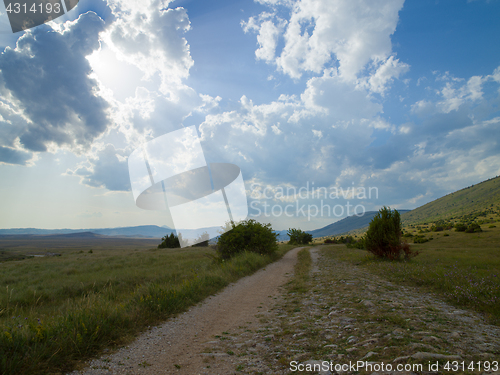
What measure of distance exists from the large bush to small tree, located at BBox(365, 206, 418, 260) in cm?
1045

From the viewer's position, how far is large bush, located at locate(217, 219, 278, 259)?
23859 millimetres

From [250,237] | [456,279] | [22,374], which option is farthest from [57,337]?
[250,237]

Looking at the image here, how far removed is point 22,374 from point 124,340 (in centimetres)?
182

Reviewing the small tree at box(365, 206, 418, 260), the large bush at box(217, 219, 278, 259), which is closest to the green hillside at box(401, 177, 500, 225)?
the small tree at box(365, 206, 418, 260)

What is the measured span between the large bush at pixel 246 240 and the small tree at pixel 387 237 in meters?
10.5

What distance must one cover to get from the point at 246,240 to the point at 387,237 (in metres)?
13.3

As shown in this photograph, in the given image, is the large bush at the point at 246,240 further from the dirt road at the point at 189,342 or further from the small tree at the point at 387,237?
the dirt road at the point at 189,342

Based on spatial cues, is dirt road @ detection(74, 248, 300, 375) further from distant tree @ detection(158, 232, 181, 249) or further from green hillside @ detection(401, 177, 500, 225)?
green hillside @ detection(401, 177, 500, 225)

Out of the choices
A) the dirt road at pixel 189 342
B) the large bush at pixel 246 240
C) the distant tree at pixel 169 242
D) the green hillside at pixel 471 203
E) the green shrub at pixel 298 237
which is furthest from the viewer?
the green hillside at pixel 471 203

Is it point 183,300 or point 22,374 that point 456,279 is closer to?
point 183,300

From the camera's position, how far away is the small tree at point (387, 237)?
18.7 meters

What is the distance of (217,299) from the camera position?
9.49 metres

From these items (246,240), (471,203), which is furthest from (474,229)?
(471,203)

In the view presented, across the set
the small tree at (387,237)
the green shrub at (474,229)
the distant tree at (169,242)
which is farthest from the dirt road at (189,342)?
the distant tree at (169,242)
